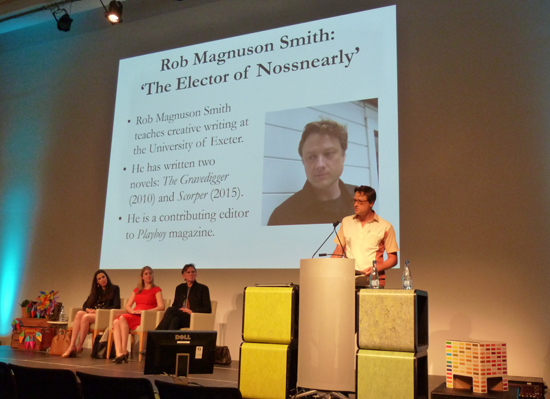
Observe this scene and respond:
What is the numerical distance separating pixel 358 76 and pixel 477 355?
3.20 meters

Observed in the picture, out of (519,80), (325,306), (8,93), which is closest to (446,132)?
(519,80)

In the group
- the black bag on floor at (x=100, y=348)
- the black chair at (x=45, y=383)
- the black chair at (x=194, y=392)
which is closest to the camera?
the black chair at (x=194, y=392)

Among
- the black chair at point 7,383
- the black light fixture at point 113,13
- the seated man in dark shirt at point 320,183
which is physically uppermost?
the black light fixture at point 113,13

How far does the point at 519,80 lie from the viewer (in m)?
4.49

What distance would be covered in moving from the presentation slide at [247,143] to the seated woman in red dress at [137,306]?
305 millimetres

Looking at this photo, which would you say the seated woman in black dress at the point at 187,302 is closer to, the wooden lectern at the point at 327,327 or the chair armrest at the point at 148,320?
the chair armrest at the point at 148,320

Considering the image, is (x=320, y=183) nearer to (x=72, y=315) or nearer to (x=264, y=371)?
(x=264, y=371)

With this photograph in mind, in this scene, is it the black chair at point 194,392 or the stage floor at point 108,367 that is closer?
the black chair at point 194,392

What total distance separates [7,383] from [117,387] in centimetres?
65

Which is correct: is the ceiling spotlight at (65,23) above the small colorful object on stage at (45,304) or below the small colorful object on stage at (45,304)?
above

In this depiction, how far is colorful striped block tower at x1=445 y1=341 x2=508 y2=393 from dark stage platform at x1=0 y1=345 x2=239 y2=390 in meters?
1.56

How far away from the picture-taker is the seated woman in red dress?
4.90m

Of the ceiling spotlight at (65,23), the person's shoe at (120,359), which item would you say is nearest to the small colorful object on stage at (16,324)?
the person's shoe at (120,359)

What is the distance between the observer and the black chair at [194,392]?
190 centimetres
